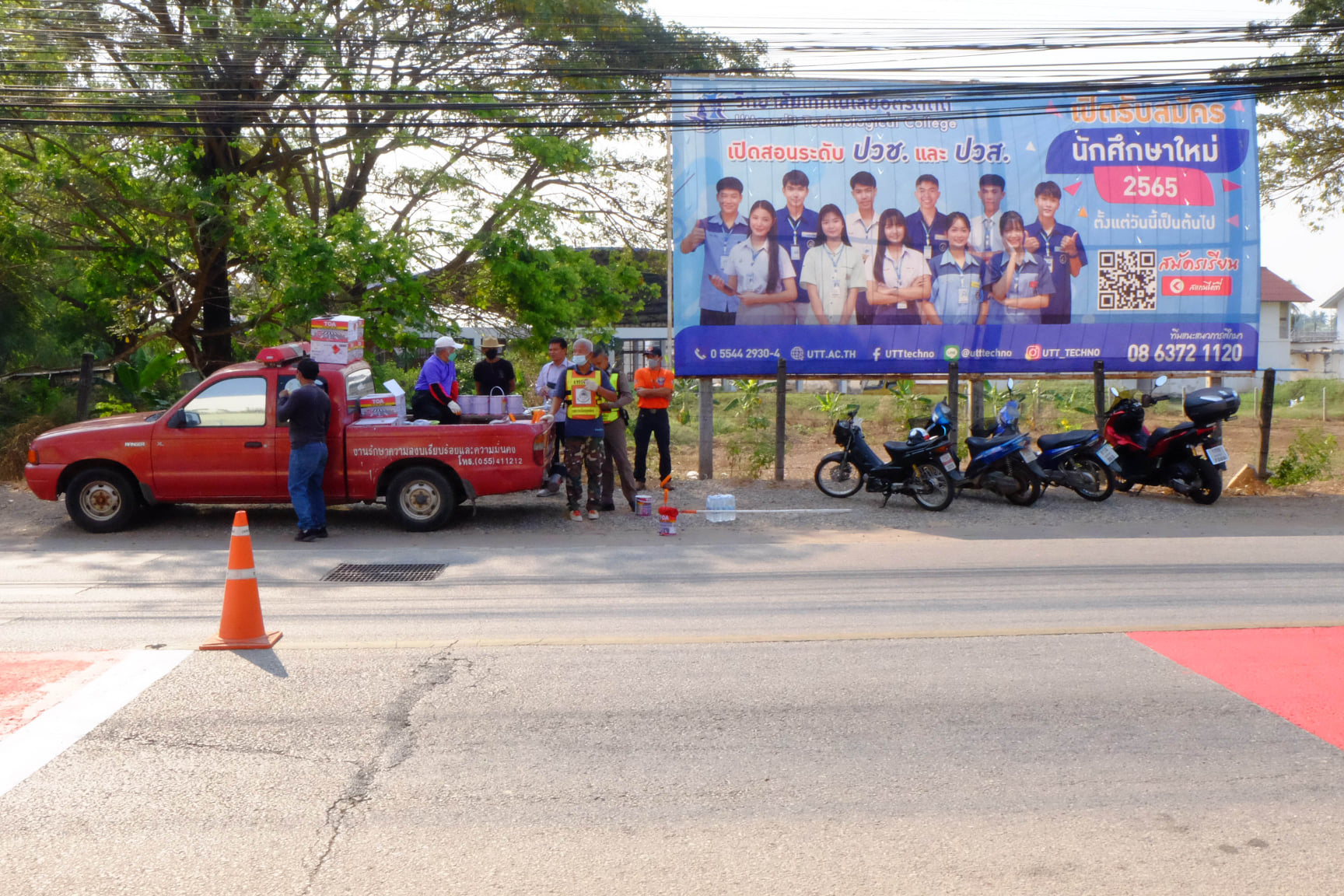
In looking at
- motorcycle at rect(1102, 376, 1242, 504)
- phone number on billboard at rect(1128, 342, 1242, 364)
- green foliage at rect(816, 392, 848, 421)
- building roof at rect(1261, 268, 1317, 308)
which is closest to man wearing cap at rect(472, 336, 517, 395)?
motorcycle at rect(1102, 376, 1242, 504)

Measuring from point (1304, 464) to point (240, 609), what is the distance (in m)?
14.7

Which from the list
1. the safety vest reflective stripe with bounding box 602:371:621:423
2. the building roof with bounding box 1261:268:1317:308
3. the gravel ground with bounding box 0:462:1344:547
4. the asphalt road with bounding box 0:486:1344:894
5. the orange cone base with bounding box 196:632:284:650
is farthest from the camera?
the building roof with bounding box 1261:268:1317:308

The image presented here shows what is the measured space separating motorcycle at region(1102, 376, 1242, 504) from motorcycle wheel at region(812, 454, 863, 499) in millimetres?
3468

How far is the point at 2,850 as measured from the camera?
12.7 feet

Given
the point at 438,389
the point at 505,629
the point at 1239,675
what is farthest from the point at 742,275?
the point at 1239,675

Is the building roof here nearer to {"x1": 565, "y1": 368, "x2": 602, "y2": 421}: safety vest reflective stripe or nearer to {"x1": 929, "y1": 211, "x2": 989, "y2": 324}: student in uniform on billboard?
{"x1": 929, "y1": 211, "x2": 989, "y2": 324}: student in uniform on billboard

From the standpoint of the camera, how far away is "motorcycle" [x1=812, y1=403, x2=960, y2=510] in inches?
512

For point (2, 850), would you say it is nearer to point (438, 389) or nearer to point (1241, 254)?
point (438, 389)

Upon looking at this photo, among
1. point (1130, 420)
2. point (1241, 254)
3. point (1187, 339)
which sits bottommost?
point (1130, 420)

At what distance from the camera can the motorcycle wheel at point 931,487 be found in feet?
42.6

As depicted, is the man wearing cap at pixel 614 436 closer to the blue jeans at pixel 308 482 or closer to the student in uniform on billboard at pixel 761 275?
the blue jeans at pixel 308 482

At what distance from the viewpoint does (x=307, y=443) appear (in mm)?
10516

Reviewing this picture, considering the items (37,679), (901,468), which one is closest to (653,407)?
(901,468)

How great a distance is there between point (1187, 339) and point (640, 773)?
14.5 meters
